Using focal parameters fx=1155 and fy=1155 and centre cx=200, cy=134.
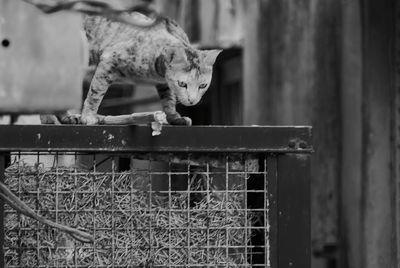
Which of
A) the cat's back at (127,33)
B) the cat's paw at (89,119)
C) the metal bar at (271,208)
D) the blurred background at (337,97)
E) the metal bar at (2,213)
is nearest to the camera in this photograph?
the metal bar at (2,213)

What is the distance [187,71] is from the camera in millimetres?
4062

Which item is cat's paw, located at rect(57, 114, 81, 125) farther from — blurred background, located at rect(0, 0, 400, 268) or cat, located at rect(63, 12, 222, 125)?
blurred background, located at rect(0, 0, 400, 268)

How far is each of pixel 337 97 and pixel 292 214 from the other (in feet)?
14.2

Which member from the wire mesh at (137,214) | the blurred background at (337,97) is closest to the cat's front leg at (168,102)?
the wire mesh at (137,214)

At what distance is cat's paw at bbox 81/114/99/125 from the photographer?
3.95 metres

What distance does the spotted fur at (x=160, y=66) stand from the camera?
4055 mm

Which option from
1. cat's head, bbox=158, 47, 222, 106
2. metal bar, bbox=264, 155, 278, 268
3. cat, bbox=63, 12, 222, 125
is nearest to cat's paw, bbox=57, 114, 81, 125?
cat, bbox=63, 12, 222, 125

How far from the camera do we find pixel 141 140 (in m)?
3.65

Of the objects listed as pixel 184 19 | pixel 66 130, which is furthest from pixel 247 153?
pixel 184 19

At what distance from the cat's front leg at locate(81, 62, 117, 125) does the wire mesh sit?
26cm

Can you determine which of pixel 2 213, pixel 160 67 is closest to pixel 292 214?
pixel 160 67

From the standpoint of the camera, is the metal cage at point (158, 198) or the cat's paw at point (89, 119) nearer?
the metal cage at point (158, 198)

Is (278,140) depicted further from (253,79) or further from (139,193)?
(253,79)

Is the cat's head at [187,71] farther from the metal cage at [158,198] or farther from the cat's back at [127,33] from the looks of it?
the metal cage at [158,198]
